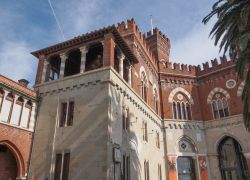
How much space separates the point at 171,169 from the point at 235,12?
14308 millimetres

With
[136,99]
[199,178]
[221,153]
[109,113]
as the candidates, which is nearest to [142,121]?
[136,99]

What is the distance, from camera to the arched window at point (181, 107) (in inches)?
957

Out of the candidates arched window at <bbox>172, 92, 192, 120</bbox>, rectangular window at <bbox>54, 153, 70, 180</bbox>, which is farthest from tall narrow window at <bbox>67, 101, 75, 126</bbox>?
arched window at <bbox>172, 92, 192, 120</bbox>

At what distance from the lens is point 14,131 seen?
13602 millimetres

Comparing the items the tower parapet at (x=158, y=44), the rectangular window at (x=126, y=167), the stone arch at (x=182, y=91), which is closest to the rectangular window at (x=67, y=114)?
the rectangular window at (x=126, y=167)

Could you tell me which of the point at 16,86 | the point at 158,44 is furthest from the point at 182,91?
the point at 16,86

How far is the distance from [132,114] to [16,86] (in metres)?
7.29

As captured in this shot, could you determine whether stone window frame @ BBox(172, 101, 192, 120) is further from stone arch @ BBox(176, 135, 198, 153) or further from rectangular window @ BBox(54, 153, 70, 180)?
rectangular window @ BBox(54, 153, 70, 180)

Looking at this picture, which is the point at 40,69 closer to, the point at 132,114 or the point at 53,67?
the point at 53,67

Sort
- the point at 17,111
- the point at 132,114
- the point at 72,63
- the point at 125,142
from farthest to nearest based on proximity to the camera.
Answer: the point at 72,63, the point at 132,114, the point at 125,142, the point at 17,111

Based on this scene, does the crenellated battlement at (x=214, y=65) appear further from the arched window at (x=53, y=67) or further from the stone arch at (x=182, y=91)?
the arched window at (x=53, y=67)

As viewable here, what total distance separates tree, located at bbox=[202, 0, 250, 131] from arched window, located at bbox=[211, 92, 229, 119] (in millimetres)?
11776

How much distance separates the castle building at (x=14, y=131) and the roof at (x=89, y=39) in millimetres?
3834

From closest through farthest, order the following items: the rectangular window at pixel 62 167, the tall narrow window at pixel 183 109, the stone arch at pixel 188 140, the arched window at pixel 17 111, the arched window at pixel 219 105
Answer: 1. the rectangular window at pixel 62 167
2. the arched window at pixel 17 111
3. the stone arch at pixel 188 140
4. the arched window at pixel 219 105
5. the tall narrow window at pixel 183 109
